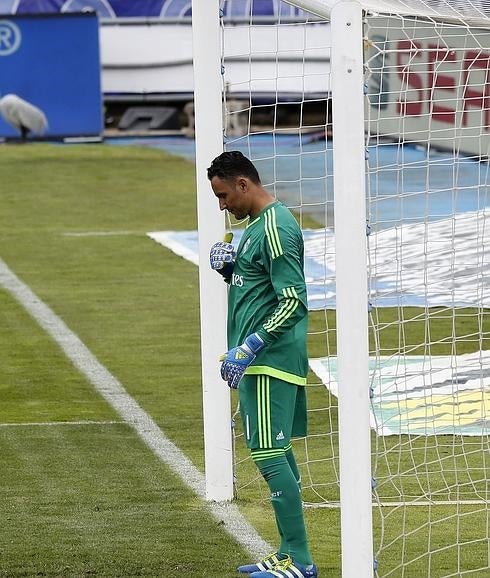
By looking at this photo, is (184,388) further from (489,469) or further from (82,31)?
(82,31)

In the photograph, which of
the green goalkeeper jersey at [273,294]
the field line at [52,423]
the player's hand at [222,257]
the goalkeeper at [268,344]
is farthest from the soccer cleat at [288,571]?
the field line at [52,423]

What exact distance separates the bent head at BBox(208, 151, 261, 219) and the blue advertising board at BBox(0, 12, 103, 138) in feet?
81.1

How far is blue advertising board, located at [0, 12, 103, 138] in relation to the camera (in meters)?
30.5

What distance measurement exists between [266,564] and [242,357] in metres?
0.97

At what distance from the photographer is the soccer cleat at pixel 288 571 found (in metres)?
6.24

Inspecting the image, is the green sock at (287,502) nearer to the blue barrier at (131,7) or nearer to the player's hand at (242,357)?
the player's hand at (242,357)

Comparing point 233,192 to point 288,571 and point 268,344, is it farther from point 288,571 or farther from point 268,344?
Result: point 288,571

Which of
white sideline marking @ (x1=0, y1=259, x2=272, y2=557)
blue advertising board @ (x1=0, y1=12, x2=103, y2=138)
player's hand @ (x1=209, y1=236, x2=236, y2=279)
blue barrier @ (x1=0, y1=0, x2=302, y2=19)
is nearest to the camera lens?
player's hand @ (x1=209, y1=236, x2=236, y2=279)

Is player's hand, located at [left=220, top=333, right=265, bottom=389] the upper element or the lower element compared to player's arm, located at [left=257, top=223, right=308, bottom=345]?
lower

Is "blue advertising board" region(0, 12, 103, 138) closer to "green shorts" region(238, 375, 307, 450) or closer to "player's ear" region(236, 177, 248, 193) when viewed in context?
"player's ear" region(236, 177, 248, 193)

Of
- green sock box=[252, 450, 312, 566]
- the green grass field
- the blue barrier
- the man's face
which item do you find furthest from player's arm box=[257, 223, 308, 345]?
the blue barrier

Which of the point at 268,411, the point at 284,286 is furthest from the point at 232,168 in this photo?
the point at 268,411

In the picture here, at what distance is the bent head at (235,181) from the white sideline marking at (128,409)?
1.72 metres

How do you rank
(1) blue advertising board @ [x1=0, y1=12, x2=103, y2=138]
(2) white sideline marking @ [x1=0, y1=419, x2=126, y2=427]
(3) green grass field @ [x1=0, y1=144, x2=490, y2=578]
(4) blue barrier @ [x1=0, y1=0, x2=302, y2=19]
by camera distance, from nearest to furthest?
(3) green grass field @ [x1=0, y1=144, x2=490, y2=578] < (2) white sideline marking @ [x1=0, y1=419, x2=126, y2=427] < (1) blue advertising board @ [x1=0, y1=12, x2=103, y2=138] < (4) blue barrier @ [x1=0, y1=0, x2=302, y2=19]
